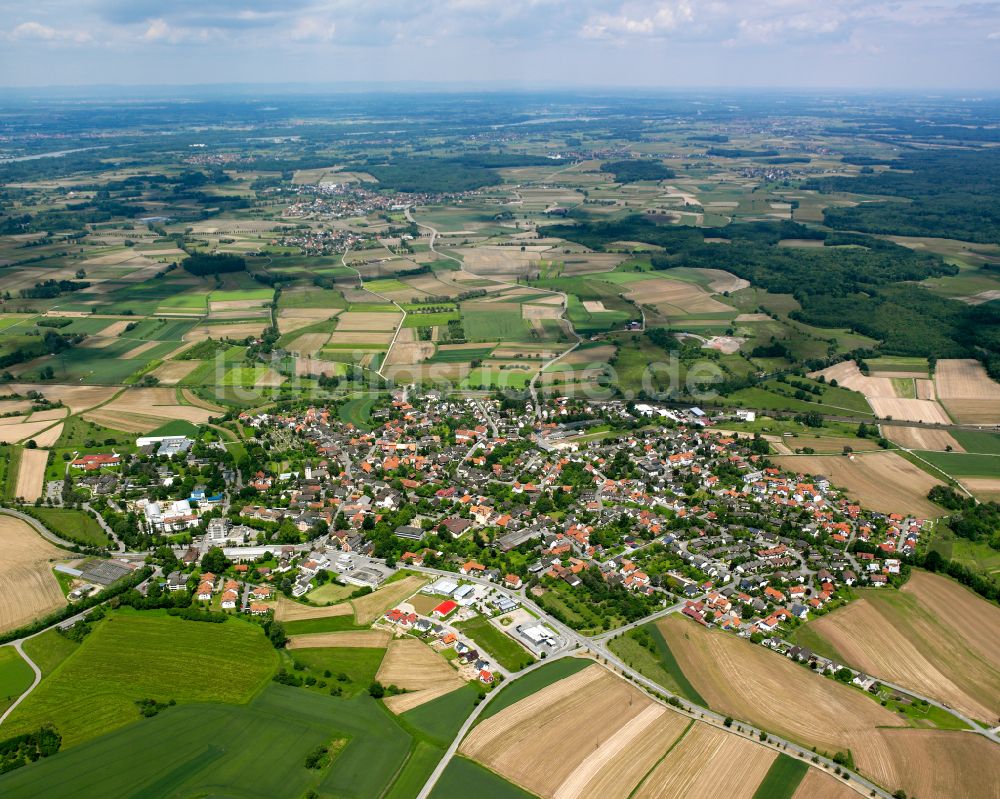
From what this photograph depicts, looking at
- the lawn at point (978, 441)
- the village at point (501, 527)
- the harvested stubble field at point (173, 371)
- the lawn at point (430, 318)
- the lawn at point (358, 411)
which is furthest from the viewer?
the lawn at point (430, 318)

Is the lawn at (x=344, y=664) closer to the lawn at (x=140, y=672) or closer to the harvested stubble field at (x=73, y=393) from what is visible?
the lawn at (x=140, y=672)

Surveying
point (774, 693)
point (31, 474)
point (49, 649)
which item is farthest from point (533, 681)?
point (31, 474)

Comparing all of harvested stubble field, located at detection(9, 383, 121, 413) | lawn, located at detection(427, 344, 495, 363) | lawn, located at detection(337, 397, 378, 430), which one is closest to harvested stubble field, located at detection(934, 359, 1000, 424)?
lawn, located at detection(427, 344, 495, 363)

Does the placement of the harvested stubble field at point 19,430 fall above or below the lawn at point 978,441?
above

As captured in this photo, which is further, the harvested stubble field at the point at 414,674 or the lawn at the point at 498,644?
the lawn at the point at 498,644

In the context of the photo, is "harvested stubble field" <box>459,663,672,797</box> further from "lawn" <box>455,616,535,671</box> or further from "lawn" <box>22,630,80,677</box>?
"lawn" <box>22,630,80,677</box>

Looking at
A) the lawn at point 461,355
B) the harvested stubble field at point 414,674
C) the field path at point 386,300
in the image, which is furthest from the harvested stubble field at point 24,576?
the lawn at point 461,355
